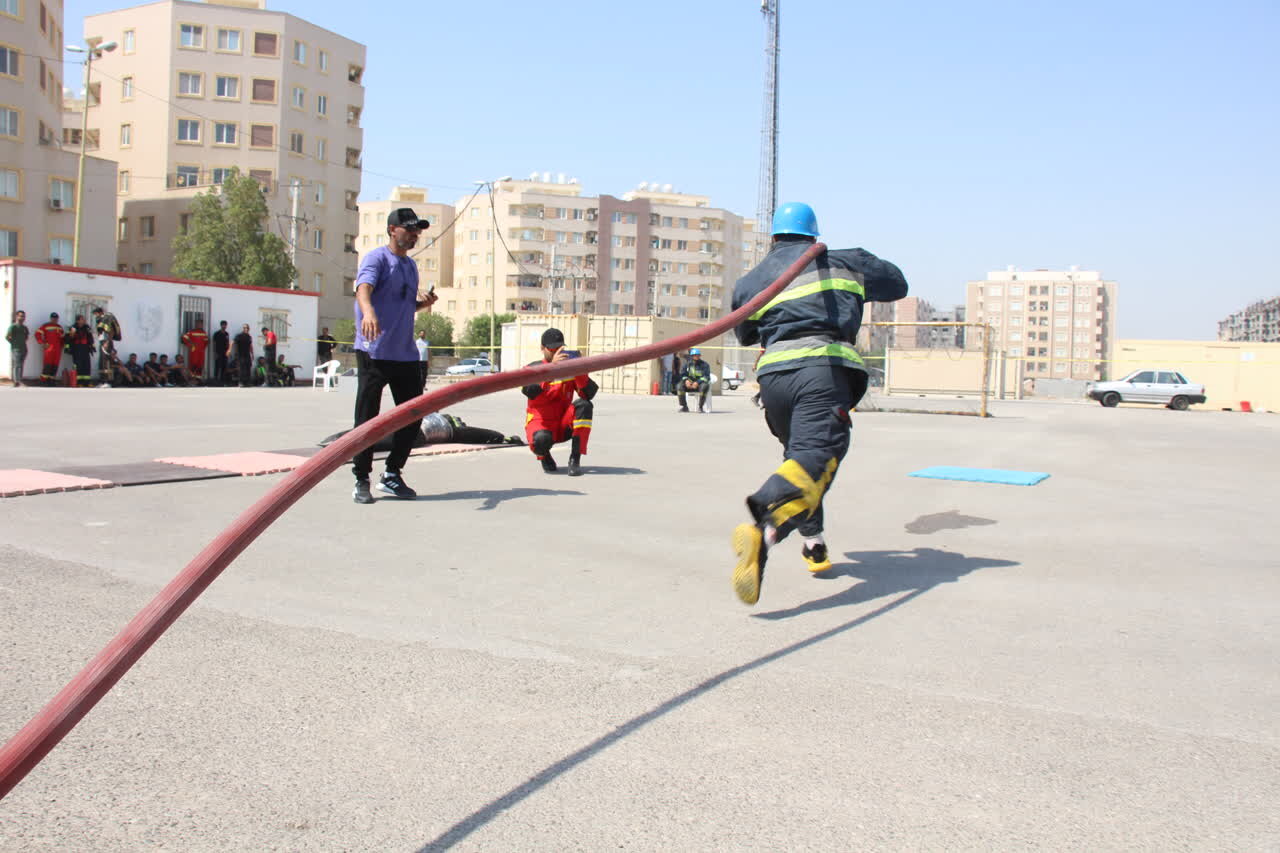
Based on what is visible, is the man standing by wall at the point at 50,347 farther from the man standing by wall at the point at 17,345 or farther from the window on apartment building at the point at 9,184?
the window on apartment building at the point at 9,184

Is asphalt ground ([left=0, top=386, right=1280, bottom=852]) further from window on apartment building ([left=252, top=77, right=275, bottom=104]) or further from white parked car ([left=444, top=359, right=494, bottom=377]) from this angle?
window on apartment building ([left=252, top=77, right=275, bottom=104])

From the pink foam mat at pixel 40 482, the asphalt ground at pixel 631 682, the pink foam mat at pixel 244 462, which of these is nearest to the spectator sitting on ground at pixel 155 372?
the pink foam mat at pixel 244 462

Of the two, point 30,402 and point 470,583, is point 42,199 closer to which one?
point 30,402

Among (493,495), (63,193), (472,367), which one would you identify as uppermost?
(63,193)

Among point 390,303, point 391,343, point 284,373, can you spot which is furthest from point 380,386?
point 284,373

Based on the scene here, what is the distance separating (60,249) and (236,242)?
8.62 metres

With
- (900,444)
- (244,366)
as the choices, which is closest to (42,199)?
(244,366)

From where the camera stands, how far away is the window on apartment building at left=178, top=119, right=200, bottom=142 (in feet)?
230

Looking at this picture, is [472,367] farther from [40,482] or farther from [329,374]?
[40,482]

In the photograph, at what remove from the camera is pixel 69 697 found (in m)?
1.91

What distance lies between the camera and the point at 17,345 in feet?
77.4

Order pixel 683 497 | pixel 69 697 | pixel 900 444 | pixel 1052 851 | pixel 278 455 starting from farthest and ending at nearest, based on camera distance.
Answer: pixel 900 444 < pixel 278 455 < pixel 683 497 < pixel 1052 851 < pixel 69 697

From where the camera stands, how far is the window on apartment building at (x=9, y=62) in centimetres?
4934

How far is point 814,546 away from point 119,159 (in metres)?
78.5
